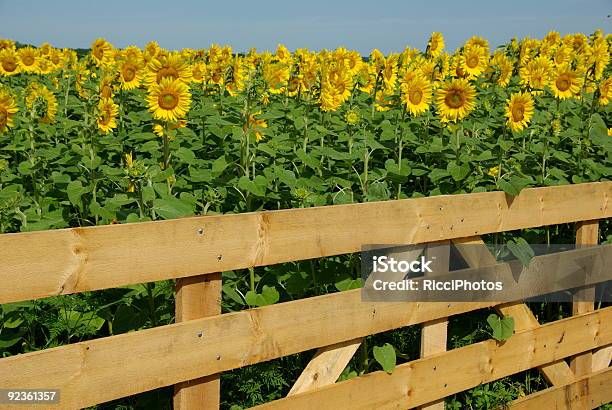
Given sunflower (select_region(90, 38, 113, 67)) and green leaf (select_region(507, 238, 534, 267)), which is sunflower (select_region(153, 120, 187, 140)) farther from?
sunflower (select_region(90, 38, 113, 67))

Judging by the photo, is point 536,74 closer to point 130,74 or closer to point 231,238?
point 130,74

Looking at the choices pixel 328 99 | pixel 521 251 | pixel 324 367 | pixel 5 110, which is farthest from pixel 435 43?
pixel 324 367

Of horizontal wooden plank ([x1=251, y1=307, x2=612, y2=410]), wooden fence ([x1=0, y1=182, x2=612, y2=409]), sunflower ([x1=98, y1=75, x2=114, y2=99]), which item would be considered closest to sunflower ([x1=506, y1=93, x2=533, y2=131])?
wooden fence ([x1=0, y1=182, x2=612, y2=409])

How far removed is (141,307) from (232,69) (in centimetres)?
172

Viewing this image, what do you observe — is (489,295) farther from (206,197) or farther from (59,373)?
(59,373)

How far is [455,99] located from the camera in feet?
12.7

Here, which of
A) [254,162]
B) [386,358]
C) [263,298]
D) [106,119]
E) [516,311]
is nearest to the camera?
[263,298]

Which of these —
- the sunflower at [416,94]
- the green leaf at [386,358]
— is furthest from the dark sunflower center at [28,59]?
the green leaf at [386,358]

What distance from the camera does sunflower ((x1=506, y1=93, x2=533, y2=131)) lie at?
3766 mm

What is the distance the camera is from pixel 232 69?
4.27 m

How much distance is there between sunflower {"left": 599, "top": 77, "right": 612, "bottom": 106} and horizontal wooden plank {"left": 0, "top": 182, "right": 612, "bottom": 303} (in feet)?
3.92

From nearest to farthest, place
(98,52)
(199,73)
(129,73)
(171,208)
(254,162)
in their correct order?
(171,208), (254,162), (129,73), (199,73), (98,52)

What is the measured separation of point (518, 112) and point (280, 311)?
1755mm

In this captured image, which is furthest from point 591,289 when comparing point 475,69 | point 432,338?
point 475,69
